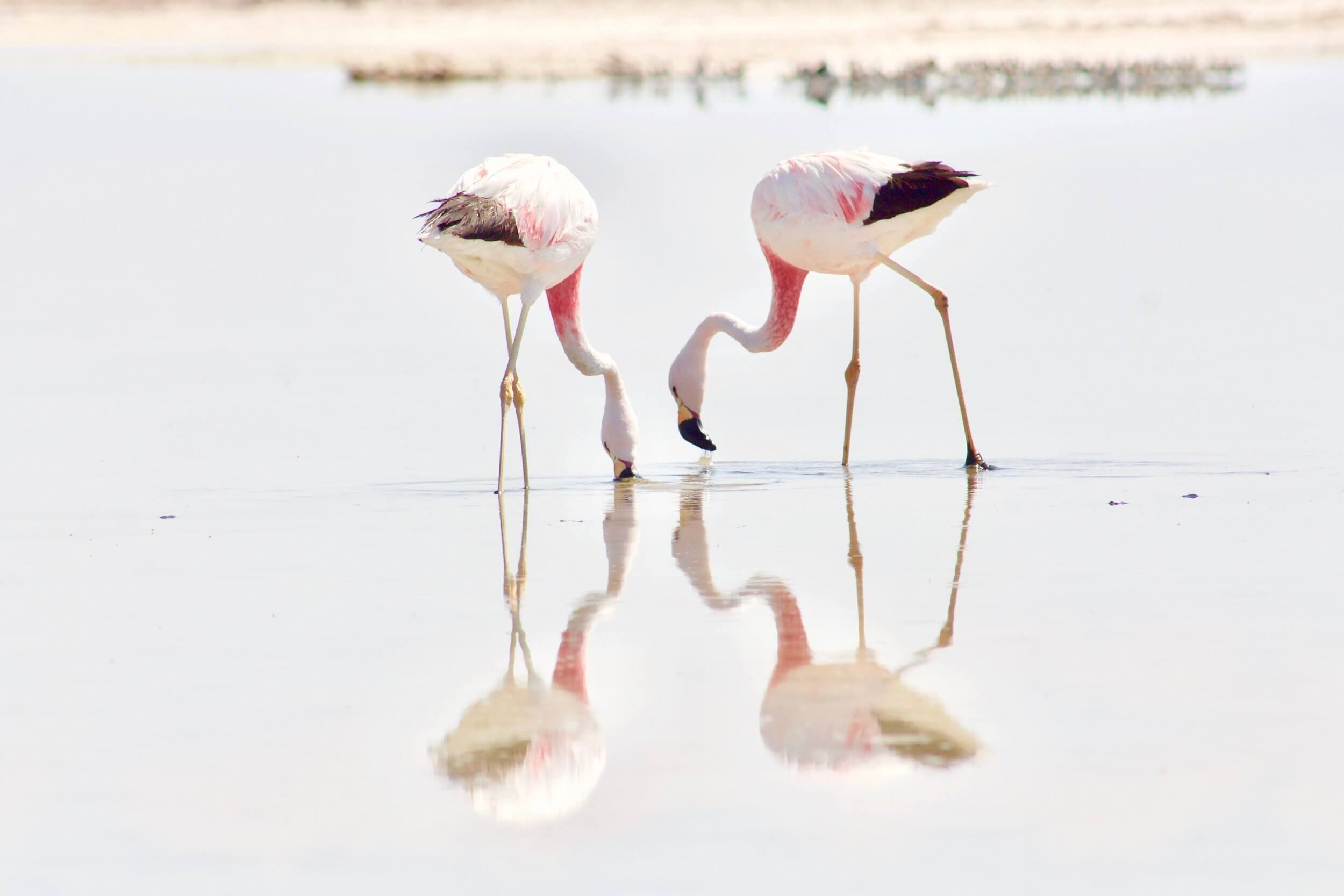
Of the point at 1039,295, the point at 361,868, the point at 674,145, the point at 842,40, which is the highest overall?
the point at 842,40

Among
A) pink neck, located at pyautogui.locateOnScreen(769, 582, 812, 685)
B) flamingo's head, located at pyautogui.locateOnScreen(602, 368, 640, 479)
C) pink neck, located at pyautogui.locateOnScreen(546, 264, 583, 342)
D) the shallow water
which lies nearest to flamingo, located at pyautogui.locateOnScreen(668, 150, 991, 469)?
the shallow water

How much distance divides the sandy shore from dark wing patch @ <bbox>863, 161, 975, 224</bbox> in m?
25.5

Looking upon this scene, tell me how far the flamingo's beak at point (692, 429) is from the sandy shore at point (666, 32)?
25368 millimetres

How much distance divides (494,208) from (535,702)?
11.6 ft

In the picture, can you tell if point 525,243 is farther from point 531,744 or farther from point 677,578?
point 531,744

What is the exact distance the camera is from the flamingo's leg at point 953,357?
7691 mm

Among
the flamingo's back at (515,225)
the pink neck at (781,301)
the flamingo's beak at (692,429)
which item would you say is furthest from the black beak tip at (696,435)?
the flamingo's back at (515,225)

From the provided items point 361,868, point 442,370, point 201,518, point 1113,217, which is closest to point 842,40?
point 1113,217

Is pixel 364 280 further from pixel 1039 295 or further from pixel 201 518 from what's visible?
pixel 201 518

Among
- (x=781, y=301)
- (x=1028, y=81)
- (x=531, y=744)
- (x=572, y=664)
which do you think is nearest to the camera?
(x=531, y=744)

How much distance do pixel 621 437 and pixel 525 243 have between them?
0.93m

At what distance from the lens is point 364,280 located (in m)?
12.8

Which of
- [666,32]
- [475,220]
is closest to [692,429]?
[475,220]

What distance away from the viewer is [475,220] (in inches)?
294
